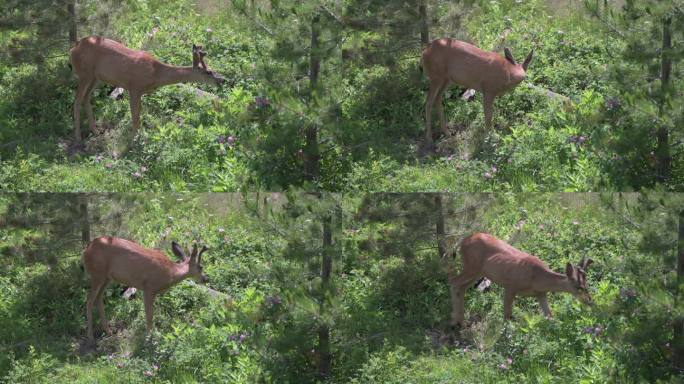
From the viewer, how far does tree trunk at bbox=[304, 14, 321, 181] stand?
808 inches

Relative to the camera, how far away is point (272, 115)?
21.5 meters

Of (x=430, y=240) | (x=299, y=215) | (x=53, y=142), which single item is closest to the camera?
(x=299, y=215)

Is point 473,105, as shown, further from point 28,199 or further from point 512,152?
point 28,199

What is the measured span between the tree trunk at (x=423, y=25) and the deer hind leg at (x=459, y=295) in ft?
10.9

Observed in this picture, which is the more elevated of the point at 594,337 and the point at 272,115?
the point at 272,115

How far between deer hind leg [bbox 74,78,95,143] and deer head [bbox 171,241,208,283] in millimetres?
2236

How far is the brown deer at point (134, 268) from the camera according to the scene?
22078 mm

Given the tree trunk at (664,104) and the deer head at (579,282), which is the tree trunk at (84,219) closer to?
the deer head at (579,282)

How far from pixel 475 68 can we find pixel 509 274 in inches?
112

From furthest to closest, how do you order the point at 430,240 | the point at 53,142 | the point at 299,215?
the point at 53,142 < the point at 430,240 < the point at 299,215

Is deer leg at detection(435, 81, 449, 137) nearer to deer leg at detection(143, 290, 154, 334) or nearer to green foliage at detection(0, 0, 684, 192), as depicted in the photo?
green foliage at detection(0, 0, 684, 192)

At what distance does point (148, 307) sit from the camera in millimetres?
22047

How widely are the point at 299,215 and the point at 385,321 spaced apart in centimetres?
228

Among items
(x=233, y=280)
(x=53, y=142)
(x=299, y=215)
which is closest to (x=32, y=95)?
(x=53, y=142)
